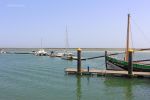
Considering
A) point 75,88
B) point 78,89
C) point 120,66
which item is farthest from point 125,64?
point 78,89

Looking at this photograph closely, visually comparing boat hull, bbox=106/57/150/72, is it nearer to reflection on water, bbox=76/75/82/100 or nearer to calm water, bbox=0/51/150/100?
calm water, bbox=0/51/150/100

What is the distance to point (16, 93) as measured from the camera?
28391 millimetres

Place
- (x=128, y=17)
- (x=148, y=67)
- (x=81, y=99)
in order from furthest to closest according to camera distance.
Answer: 1. (x=128, y=17)
2. (x=148, y=67)
3. (x=81, y=99)

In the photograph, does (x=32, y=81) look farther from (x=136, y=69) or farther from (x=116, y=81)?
(x=136, y=69)

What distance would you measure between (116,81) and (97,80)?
2170 millimetres

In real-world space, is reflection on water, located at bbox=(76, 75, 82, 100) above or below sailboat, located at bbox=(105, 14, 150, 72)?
below

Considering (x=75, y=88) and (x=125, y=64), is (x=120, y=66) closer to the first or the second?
(x=125, y=64)

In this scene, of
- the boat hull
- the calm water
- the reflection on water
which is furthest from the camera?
the boat hull

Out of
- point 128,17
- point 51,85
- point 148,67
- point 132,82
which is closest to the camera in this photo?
point 51,85

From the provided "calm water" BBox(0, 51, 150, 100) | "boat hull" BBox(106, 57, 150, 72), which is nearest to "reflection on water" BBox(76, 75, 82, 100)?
"calm water" BBox(0, 51, 150, 100)

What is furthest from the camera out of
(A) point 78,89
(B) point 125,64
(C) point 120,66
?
(C) point 120,66

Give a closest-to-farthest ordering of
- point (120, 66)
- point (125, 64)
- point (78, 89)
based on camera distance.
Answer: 1. point (78, 89)
2. point (125, 64)
3. point (120, 66)

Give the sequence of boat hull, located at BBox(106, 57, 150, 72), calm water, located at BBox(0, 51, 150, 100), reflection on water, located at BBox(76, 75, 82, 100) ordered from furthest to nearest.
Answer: boat hull, located at BBox(106, 57, 150, 72)
reflection on water, located at BBox(76, 75, 82, 100)
calm water, located at BBox(0, 51, 150, 100)

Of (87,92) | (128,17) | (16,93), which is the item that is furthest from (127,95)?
(128,17)
